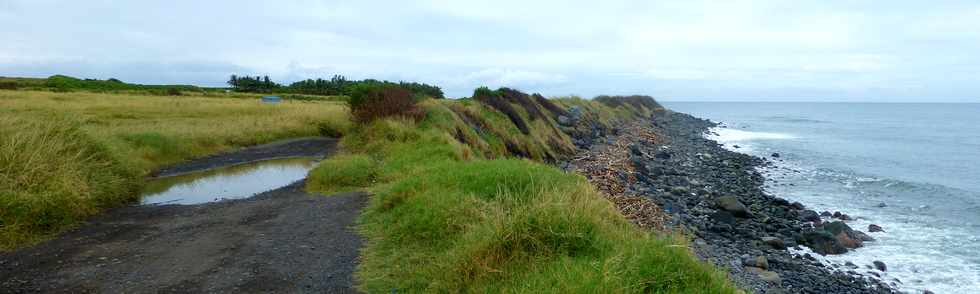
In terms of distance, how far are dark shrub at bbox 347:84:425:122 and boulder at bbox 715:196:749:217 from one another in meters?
9.87

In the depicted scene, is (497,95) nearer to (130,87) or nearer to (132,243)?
(132,243)

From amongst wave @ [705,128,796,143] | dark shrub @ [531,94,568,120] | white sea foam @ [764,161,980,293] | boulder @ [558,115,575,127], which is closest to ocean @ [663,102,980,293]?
white sea foam @ [764,161,980,293]

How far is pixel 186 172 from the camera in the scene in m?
14.3

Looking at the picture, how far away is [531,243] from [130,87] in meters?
65.8

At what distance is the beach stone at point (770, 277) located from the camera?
31.9 ft

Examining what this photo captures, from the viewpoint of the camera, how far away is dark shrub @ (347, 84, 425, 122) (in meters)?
19.3

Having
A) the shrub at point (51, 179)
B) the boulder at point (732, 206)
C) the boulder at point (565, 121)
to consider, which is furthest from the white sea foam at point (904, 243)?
the shrub at point (51, 179)

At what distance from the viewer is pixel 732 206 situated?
15375 millimetres

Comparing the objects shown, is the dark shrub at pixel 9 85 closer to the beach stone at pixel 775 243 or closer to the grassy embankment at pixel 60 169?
the grassy embankment at pixel 60 169

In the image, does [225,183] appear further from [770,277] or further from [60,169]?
[770,277]

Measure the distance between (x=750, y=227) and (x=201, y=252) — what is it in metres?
12.4

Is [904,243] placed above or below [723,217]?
below

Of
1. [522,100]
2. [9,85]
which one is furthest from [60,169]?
[9,85]

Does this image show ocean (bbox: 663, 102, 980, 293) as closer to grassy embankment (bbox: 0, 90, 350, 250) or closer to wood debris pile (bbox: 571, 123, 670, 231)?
wood debris pile (bbox: 571, 123, 670, 231)
